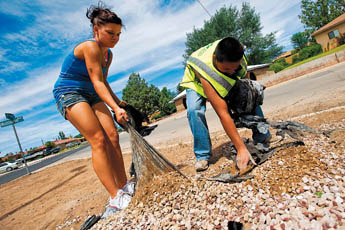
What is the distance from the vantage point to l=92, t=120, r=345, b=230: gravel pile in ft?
3.86

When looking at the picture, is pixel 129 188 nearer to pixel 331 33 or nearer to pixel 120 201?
pixel 120 201

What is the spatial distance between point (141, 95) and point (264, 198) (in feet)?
84.9

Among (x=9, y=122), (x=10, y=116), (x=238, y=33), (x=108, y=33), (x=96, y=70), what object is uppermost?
(x=238, y=33)

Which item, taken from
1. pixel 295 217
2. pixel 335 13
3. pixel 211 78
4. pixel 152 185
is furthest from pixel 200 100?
pixel 335 13

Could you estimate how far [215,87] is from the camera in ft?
6.46

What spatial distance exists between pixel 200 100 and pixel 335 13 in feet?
132

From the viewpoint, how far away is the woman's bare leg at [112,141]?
82.3 inches

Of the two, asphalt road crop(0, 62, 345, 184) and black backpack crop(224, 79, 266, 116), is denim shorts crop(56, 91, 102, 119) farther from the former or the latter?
asphalt road crop(0, 62, 345, 184)

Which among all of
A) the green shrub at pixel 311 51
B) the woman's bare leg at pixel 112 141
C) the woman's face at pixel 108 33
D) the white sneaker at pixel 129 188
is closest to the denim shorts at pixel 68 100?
the woman's bare leg at pixel 112 141

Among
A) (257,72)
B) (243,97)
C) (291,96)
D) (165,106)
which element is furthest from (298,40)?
(243,97)

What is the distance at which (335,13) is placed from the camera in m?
29.2

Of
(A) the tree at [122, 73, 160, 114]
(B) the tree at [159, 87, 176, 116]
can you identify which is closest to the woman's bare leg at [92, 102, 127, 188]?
(A) the tree at [122, 73, 160, 114]

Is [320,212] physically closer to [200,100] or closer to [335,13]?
[200,100]

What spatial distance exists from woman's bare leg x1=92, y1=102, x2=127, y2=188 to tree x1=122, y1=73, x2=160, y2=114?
947 inches
